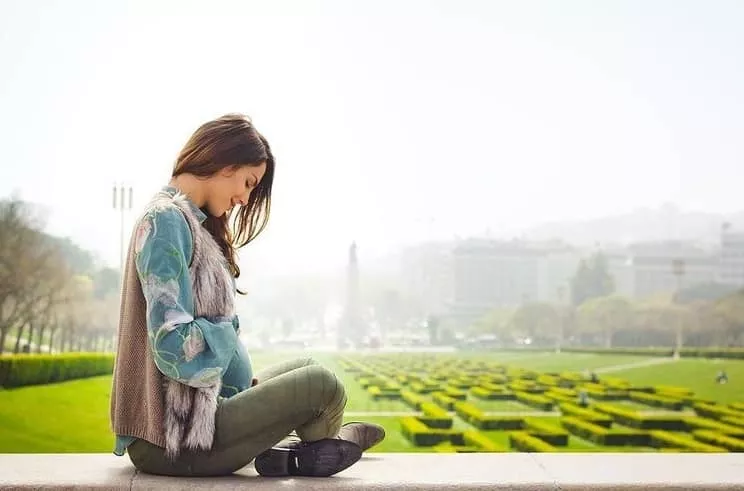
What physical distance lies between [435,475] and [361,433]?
199 mm

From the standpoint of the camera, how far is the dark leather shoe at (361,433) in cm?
204

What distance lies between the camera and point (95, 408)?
14.5m

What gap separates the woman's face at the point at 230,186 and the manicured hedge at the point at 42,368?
12.9 meters

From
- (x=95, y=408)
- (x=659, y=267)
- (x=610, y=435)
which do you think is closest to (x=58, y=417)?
(x=95, y=408)

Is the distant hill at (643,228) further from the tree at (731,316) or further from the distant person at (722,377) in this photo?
the distant person at (722,377)

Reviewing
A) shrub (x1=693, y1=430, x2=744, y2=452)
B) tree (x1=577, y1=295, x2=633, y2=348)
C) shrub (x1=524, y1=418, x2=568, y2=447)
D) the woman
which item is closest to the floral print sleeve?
the woman

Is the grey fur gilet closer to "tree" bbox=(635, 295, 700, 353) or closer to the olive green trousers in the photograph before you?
the olive green trousers

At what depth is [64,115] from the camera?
1622 cm

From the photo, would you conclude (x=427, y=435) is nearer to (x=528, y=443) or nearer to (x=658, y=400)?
(x=528, y=443)

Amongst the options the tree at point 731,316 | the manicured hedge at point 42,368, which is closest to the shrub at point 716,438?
the tree at point 731,316

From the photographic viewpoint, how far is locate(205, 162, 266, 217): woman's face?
199 centimetres

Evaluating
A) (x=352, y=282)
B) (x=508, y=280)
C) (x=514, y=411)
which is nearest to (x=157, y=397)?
(x=514, y=411)

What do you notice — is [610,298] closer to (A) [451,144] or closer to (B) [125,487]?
(A) [451,144]

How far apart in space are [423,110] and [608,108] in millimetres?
3760
